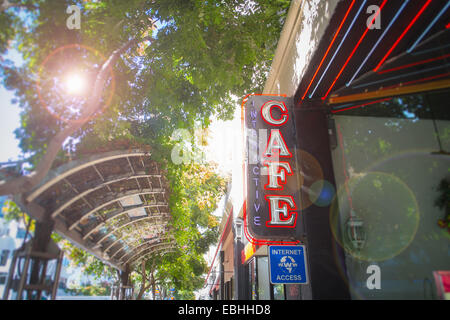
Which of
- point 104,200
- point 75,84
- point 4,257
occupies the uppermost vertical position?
point 75,84

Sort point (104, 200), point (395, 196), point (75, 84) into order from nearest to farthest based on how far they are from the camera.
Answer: point (75, 84), point (395, 196), point (104, 200)

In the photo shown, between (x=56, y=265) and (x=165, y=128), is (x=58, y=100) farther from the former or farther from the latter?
(x=165, y=128)

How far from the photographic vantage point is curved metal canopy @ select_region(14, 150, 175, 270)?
15.5 ft

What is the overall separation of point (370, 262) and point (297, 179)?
2.01m

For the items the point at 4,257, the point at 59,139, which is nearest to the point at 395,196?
the point at 59,139

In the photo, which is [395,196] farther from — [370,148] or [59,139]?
[59,139]

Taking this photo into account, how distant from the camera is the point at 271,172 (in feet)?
18.7

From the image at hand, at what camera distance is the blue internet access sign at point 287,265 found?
4914mm

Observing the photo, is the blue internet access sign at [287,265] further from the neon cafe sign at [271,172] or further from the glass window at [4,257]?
the glass window at [4,257]

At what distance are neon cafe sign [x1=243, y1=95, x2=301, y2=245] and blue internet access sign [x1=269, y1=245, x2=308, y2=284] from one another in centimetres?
26

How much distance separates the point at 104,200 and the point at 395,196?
6.93 meters

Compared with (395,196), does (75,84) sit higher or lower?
higher

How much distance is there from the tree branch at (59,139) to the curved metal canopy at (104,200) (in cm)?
17
